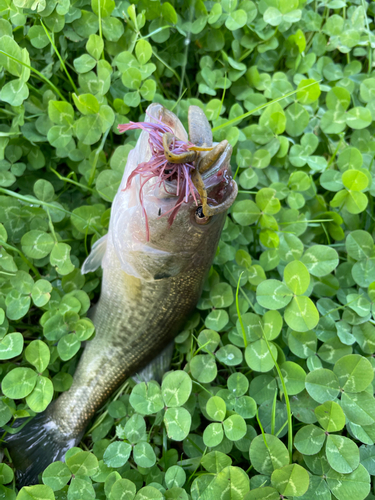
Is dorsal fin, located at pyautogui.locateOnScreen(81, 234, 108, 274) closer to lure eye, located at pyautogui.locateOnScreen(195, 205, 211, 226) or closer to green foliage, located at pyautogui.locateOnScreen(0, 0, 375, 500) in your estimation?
green foliage, located at pyautogui.locateOnScreen(0, 0, 375, 500)

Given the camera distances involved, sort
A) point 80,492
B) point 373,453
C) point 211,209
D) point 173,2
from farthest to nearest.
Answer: point 173,2
point 373,453
point 80,492
point 211,209

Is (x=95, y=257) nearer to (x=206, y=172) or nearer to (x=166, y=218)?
(x=166, y=218)

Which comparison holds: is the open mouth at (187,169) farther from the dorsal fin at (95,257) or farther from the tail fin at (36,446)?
the tail fin at (36,446)

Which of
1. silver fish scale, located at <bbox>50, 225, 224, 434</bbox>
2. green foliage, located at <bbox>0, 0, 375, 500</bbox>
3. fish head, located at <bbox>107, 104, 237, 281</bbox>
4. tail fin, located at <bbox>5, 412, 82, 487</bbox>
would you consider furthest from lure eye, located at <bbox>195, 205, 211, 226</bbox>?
tail fin, located at <bbox>5, 412, 82, 487</bbox>

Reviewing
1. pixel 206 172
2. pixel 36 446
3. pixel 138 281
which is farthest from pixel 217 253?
pixel 36 446

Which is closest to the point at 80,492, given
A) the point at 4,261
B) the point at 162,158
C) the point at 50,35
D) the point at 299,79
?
the point at 4,261

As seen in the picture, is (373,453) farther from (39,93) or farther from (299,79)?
(39,93)

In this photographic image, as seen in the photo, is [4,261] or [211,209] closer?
[211,209]
